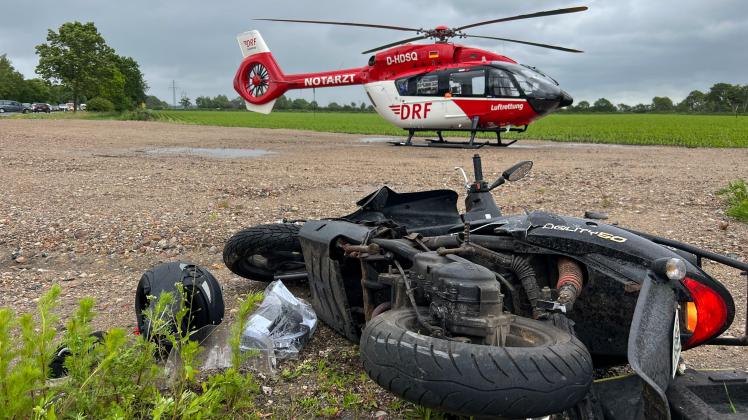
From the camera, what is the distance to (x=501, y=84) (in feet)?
50.2

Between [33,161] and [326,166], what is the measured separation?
5680 millimetres

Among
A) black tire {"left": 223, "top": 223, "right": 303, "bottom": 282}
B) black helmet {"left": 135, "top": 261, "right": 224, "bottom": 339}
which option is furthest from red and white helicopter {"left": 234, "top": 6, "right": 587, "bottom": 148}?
black helmet {"left": 135, "top": 261, "right": 224, "bottom": 339}

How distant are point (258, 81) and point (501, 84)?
9719mm

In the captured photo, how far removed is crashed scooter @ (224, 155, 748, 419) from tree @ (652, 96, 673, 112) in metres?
110

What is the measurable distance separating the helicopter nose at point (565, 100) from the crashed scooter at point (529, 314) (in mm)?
13377

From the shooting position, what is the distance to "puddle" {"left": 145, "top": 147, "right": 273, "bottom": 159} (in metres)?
14.3

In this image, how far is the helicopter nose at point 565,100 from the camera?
51.4 ft

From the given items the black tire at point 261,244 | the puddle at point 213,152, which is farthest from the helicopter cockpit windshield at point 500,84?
Result: the black tire at point 261,244

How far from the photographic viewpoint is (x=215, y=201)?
7.57 m

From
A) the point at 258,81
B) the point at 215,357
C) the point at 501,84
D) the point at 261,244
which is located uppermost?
the point at 258,81

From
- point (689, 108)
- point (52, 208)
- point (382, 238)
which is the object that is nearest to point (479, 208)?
point (382, 238)

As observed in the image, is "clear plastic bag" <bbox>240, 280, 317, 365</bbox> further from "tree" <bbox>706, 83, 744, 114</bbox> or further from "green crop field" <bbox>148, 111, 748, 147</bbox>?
"tree" <bbox>706, 83, 744, 114</bbox>

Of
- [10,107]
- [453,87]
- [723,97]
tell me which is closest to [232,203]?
[453,87]

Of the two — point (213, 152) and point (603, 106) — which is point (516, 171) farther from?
point (603, 106)
